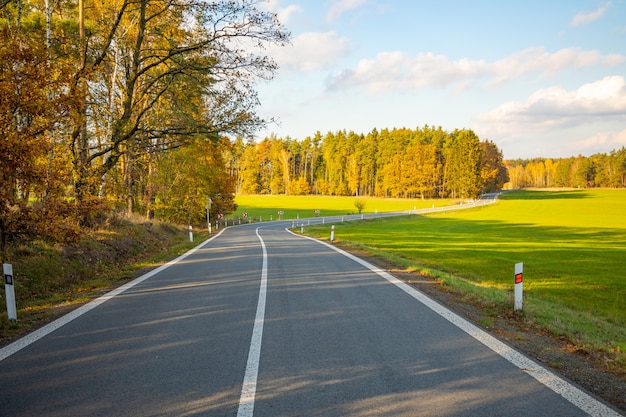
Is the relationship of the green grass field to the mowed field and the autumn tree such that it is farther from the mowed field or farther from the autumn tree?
the mowed field

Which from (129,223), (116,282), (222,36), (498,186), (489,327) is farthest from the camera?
(498,186)

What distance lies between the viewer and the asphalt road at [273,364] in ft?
11.8

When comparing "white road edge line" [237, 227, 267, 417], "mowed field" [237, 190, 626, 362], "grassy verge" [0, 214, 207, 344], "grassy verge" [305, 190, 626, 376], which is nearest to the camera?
"white road edge line" [237, 227, 267, 417]

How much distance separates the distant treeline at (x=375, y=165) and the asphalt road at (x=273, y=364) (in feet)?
276

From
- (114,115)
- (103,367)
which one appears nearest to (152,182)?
(114,115)

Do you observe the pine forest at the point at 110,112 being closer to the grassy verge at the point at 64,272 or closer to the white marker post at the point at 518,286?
the grassy verge at the point at 64,272

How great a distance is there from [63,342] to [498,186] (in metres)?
169

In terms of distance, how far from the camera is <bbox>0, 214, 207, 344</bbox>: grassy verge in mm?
7023

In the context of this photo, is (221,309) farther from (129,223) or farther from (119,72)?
(119,72)

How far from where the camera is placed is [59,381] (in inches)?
163

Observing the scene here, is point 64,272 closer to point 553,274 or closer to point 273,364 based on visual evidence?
point 273,364

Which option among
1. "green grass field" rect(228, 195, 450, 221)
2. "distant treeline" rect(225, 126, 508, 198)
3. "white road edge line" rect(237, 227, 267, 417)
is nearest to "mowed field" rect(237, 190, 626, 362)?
"white road edge line" rect(237, 227, 267, 417)

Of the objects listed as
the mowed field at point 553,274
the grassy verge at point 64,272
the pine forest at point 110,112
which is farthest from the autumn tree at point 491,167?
the grassy verge at point 64,272

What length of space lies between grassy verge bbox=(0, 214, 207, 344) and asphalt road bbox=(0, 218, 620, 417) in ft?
2.38
